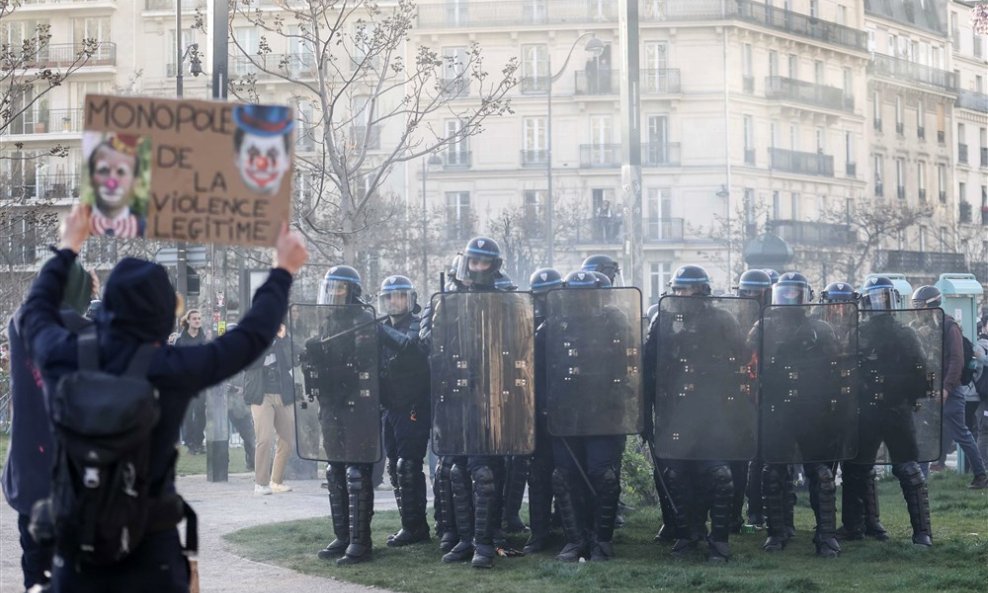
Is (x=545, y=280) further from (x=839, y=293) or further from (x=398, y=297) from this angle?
(x=839, y=293)

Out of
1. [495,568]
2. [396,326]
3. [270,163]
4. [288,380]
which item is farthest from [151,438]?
[288,380]

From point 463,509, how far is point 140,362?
5595 mm

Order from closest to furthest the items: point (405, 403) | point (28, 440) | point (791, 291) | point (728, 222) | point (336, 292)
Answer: point (28, 440)
point (405, 403)
point (336, 292)
point (791, 291)
point (728, 222)

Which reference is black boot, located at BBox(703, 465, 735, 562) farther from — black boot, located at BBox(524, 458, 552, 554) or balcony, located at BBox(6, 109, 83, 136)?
balcony, located at BBox(6, 109, 83, 136)

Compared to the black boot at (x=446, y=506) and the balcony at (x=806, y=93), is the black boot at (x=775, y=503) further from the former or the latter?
the balcony at (x=806, y=93)

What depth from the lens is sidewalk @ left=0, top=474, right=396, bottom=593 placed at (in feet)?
31.8

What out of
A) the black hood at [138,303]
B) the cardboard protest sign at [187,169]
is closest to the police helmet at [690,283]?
the cardboard protest sign at [187,169]

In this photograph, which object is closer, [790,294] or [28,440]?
[28,440]

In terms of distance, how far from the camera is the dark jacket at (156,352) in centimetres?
500

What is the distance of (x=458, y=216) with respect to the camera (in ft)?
171

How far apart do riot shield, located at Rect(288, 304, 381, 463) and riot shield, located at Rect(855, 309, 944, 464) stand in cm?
323

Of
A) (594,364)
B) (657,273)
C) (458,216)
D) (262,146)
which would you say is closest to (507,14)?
(458,216)

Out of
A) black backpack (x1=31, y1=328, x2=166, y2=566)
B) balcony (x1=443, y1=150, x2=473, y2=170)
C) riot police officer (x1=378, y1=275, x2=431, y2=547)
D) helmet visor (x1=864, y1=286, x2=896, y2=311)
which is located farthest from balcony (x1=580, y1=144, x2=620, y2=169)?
black backpack (x1=31, y1=328, x2=166, y2=566)

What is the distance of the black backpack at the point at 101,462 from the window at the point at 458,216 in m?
44.8
